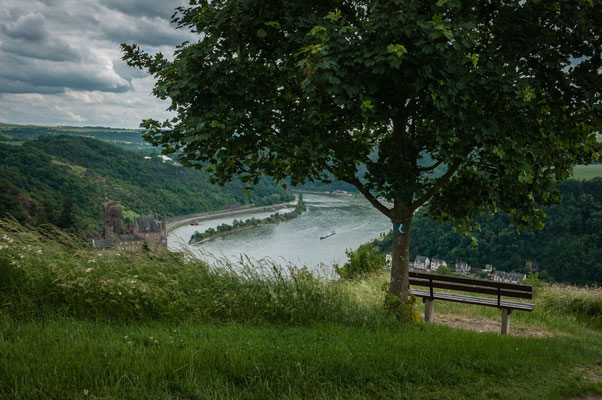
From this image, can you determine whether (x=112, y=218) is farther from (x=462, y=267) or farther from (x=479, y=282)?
(x=479, y=282)

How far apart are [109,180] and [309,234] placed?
1614 inches

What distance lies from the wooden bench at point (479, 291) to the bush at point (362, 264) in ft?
9.36

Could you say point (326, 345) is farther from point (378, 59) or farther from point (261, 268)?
point (378, 59)

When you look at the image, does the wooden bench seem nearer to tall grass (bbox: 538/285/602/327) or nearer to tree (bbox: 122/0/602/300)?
tree (bbox: 122/0/602/300)

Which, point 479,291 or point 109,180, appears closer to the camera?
point 479,291

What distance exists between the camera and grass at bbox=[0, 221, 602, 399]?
2.91m

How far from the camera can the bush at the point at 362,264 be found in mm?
10055

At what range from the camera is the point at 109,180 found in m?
67.9

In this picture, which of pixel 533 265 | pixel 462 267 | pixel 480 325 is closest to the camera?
pixel 480 325

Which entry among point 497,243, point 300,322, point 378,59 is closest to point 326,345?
point 300,322

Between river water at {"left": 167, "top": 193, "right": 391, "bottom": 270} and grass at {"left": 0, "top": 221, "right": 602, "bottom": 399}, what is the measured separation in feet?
78.3

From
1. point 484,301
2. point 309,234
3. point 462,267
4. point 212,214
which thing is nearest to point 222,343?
point 484,301

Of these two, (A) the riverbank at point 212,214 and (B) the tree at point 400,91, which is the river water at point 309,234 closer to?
(A) the riverbank at point 212,214

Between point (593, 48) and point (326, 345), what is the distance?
4.66 meters
